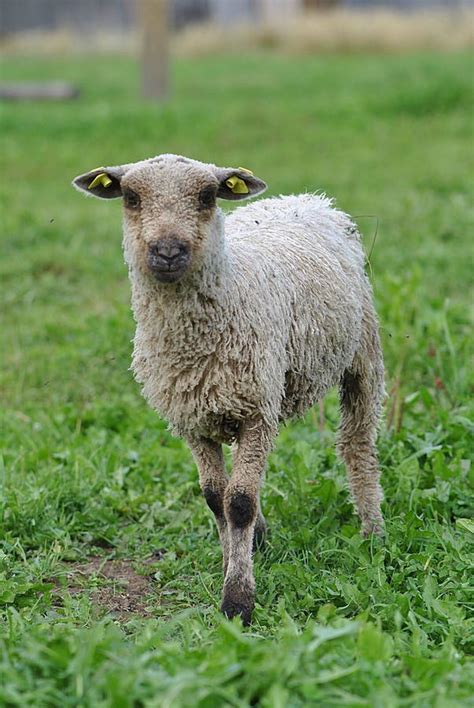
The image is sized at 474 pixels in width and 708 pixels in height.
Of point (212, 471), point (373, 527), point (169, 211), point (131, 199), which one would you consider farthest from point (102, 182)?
point (373, 527)

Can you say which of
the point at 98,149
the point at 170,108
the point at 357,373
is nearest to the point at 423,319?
the point at 357,373

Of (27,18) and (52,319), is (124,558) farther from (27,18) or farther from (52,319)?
(27,18)

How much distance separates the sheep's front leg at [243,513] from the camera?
158 inches

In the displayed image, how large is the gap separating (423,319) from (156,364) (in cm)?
302

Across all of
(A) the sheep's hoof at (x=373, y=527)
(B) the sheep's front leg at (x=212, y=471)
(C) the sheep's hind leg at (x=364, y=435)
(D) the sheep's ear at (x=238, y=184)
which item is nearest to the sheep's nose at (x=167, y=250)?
(D) the sheep's ear at (x=238, y=184)

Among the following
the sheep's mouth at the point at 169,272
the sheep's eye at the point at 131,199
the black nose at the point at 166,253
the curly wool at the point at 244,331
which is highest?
the sheep's eye at the point at 131,199

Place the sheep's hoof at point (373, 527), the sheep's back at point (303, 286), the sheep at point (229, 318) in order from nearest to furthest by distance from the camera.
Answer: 1. the sheep at point (229, 318)
2. the sheep's back at point (303, 286)
3. the sheep's hoof at point (373, 527)

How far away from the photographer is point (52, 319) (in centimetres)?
776

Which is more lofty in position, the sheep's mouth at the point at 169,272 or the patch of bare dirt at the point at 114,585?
the sheep's mouth at the point at 169,272

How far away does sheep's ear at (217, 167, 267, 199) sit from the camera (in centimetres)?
394

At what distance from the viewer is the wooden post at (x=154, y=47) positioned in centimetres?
1747

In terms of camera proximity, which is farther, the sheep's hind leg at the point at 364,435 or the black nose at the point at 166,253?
the sheep's hind leg at the point at 364,435

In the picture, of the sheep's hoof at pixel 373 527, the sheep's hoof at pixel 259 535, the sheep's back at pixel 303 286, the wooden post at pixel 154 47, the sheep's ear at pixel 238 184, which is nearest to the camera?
the sheep's ear at pixel 238 184

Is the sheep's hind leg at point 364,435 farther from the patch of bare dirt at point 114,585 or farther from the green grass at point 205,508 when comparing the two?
the patch of bare dirt at point 114,585
